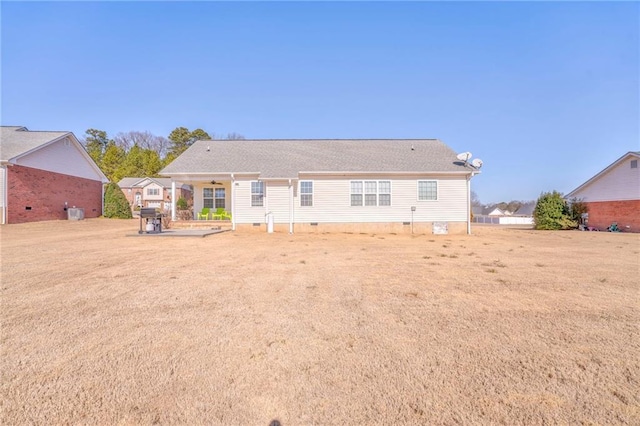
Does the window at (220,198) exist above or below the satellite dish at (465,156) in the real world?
below

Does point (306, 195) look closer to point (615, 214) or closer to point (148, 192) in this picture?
point (615, 214)

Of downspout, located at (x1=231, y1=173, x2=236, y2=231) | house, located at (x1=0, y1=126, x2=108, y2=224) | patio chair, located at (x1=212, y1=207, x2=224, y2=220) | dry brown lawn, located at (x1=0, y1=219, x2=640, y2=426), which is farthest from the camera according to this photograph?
patio chair, located at (x1=212, y1=207, x2=224, y2=220)

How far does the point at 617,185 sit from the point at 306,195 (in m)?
20.4

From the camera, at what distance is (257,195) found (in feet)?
51.3

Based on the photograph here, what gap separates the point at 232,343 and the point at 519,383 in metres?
2.45

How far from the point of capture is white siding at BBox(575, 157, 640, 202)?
18.5 meters

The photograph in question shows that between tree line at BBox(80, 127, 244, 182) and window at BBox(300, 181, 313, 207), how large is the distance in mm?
36286

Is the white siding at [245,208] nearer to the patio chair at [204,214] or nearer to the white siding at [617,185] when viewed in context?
the patio chair at [204,214]

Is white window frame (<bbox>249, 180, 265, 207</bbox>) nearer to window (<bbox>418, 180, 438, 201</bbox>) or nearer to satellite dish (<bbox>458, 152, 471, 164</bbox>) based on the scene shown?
window (<bbox>418, 180, 438, 201</bbox>)

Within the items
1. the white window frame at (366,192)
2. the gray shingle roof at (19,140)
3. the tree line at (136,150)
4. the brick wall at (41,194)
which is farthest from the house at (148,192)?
the white window frame at (366,192)

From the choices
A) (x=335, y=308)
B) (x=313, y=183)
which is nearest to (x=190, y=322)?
(x=335, y=308)

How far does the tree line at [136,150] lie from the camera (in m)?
48.4

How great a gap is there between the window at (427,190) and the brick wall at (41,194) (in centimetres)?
2226

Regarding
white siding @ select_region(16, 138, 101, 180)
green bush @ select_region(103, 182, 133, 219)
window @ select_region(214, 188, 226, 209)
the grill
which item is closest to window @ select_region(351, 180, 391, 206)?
window @ select_region(214, 188, 226, 209)
